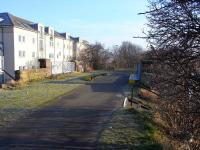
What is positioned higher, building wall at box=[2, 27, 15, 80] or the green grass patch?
building wall at box=[2, 27, 15, 80]

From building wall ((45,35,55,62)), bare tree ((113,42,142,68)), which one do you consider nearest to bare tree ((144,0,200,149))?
building wall ((45,35,55,62))

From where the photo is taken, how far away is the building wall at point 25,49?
51.6 m

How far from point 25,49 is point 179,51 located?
50.3 m

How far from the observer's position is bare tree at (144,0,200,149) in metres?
6.85

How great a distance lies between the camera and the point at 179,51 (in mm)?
7207

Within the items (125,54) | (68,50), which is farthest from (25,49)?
(125,54)

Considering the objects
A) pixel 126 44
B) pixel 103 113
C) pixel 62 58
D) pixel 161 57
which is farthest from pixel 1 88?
pixel 126 44

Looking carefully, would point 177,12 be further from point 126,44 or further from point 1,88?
point 126,44

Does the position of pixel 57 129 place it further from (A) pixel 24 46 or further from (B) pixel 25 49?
(B) pixel 25 49

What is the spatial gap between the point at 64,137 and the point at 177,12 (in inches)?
272

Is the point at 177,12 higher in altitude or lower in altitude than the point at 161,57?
higher

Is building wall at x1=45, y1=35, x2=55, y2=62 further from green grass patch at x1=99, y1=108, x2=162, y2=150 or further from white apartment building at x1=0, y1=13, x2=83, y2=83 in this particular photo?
green grass patch at x1=99, y1=108, x2=162, y2=150

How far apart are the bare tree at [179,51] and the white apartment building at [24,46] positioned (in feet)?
113

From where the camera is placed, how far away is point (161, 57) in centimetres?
764
